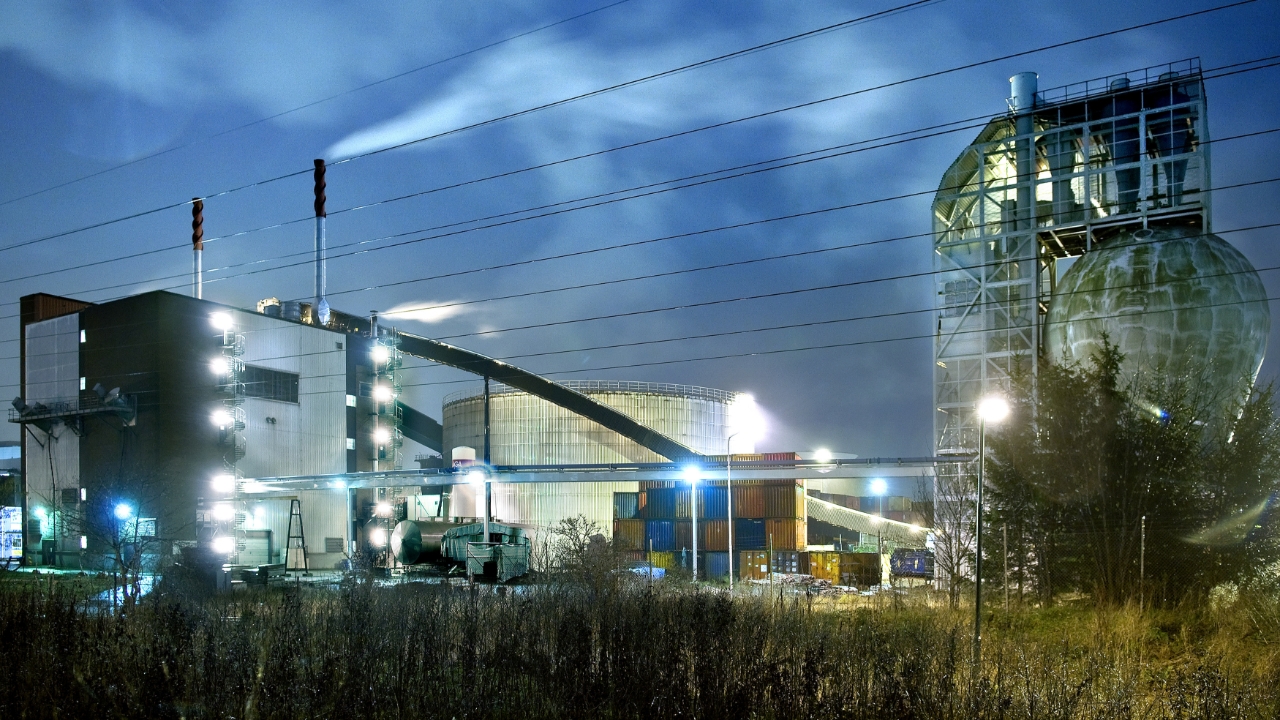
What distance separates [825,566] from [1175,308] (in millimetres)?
19366

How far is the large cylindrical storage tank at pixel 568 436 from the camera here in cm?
5984

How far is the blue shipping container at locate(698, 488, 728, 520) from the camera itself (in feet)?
180

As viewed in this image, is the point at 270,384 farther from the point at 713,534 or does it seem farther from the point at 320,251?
the point at 713,534

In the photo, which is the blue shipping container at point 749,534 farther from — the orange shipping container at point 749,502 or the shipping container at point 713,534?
the shipping container at point 713,534

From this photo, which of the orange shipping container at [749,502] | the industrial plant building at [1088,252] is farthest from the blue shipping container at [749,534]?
the industrial plant building at [1088,252]

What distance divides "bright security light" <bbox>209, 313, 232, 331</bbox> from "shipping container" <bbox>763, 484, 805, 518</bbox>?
28.5 metres

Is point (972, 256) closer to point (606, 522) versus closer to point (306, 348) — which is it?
point (606, 522)

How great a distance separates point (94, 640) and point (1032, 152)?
37998 mm

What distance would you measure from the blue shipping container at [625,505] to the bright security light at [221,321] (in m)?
23.2

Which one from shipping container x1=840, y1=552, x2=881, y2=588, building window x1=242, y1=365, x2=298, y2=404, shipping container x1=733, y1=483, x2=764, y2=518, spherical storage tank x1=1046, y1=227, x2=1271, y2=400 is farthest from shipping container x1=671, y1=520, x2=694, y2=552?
spherical storage tank x1=1046, y1=227, x2=1271, y2=400

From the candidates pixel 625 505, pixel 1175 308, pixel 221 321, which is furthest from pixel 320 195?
pixel 1175 308

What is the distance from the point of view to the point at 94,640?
517 inches

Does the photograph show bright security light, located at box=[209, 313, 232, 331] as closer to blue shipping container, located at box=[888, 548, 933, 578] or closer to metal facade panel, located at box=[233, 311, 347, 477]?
metal facade panel, located at box=[233, 311, 347, 477]

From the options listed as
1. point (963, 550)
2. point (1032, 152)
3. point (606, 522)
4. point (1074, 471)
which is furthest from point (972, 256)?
point (606, 522)
